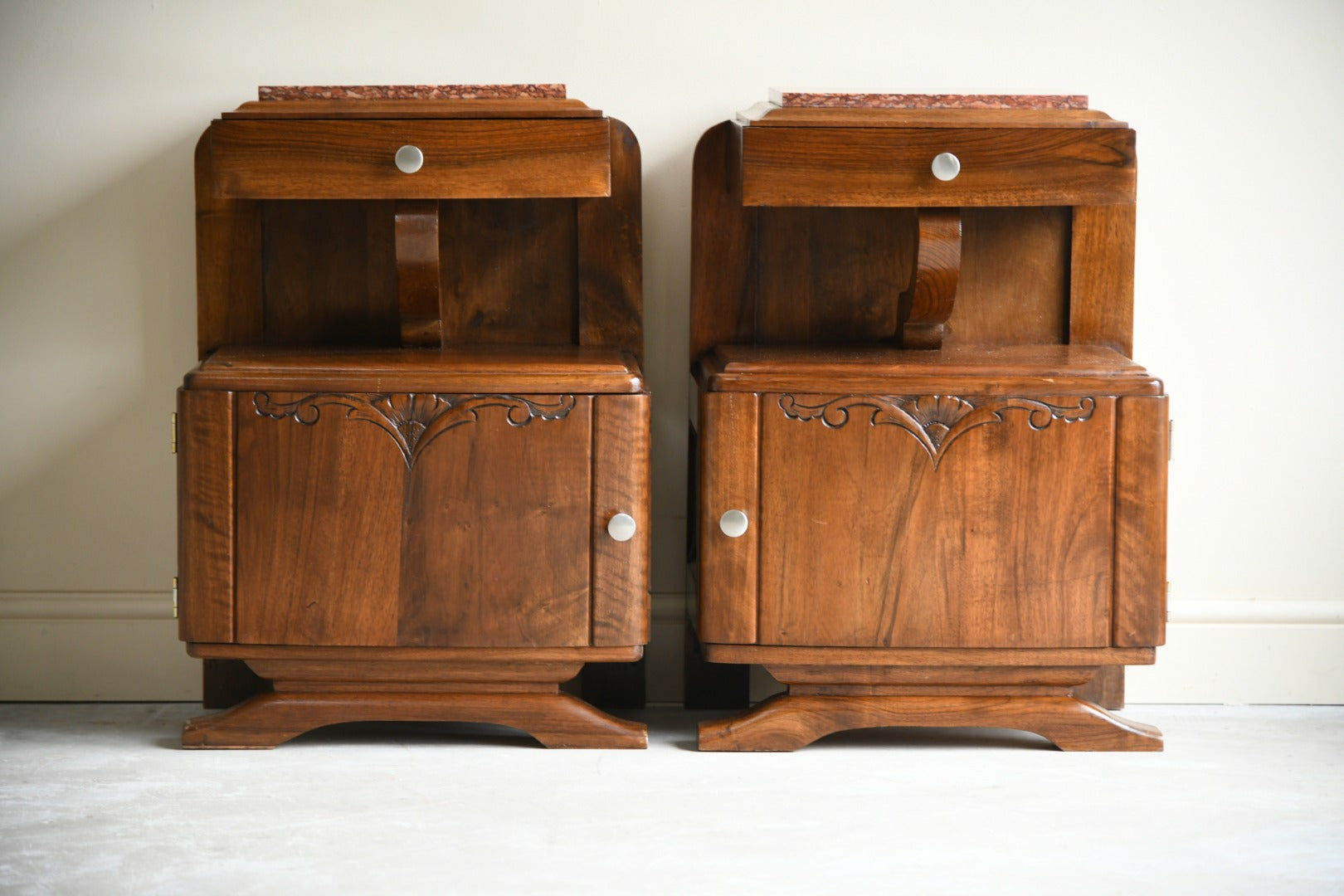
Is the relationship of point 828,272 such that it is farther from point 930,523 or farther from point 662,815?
point 662,815

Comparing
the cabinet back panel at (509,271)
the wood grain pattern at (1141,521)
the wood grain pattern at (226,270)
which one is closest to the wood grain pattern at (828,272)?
the cabinet back panel at (509,271)

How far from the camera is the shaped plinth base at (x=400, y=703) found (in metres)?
1.36

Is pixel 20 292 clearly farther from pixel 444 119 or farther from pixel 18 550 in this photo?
pixel 444 119

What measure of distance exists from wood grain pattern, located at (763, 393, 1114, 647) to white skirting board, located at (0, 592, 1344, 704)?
32cm

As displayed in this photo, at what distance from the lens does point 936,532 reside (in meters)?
1.33

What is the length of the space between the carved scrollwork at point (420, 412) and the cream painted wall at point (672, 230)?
0.31 m

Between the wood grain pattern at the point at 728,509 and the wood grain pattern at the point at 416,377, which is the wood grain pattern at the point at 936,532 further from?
the wood grain pattern at the point at 416,377

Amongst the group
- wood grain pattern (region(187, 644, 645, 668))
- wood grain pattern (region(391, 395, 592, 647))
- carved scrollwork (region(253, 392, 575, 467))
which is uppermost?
carved scrollwork (region(253, 392, 575, 467))

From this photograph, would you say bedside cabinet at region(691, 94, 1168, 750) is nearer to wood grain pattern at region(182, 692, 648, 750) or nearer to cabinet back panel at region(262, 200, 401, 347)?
wood grain pattern at region(182, 692, 648, 750)

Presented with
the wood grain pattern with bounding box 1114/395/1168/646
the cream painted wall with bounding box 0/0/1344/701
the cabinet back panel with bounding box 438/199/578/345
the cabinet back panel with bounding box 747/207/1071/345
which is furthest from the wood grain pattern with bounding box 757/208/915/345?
the wood grain pattern with bounding box 1114/395/1168/646

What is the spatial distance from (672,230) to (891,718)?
629mm

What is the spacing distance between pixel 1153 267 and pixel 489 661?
93 cm

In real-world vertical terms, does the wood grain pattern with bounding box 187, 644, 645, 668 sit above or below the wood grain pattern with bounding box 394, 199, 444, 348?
below

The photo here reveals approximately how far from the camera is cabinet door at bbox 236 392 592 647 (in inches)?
51.7
